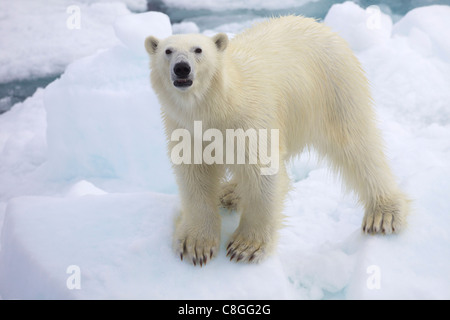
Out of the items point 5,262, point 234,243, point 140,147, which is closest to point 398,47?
point 140,147

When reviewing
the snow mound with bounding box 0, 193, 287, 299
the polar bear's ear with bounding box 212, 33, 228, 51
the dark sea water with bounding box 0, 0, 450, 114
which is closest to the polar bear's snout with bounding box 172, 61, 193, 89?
Answer: the polar bear's ear with bounding box 212, 33, 228, 51

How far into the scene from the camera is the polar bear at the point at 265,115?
6.71 ft

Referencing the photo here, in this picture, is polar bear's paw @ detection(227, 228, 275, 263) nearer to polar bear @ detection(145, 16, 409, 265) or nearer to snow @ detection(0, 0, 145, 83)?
polar bear @ detection(145, 16, 409, 265)

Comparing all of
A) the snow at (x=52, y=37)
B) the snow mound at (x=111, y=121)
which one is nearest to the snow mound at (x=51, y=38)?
the snow at (x=52, y=37)

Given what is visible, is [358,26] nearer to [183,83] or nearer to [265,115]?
[265,115]

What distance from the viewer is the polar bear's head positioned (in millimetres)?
1929

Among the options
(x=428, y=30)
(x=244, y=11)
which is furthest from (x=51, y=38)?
(x=428, y=30)

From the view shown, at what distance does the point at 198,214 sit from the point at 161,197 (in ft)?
1.49

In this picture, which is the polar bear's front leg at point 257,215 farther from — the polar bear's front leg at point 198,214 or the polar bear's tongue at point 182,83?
the polar bear's tongue at point 182,83

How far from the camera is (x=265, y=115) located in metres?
2.20

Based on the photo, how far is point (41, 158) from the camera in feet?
16.4

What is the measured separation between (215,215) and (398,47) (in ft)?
12.2

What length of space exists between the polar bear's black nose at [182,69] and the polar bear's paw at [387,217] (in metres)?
1.32

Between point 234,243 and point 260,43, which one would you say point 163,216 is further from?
point 260,43
